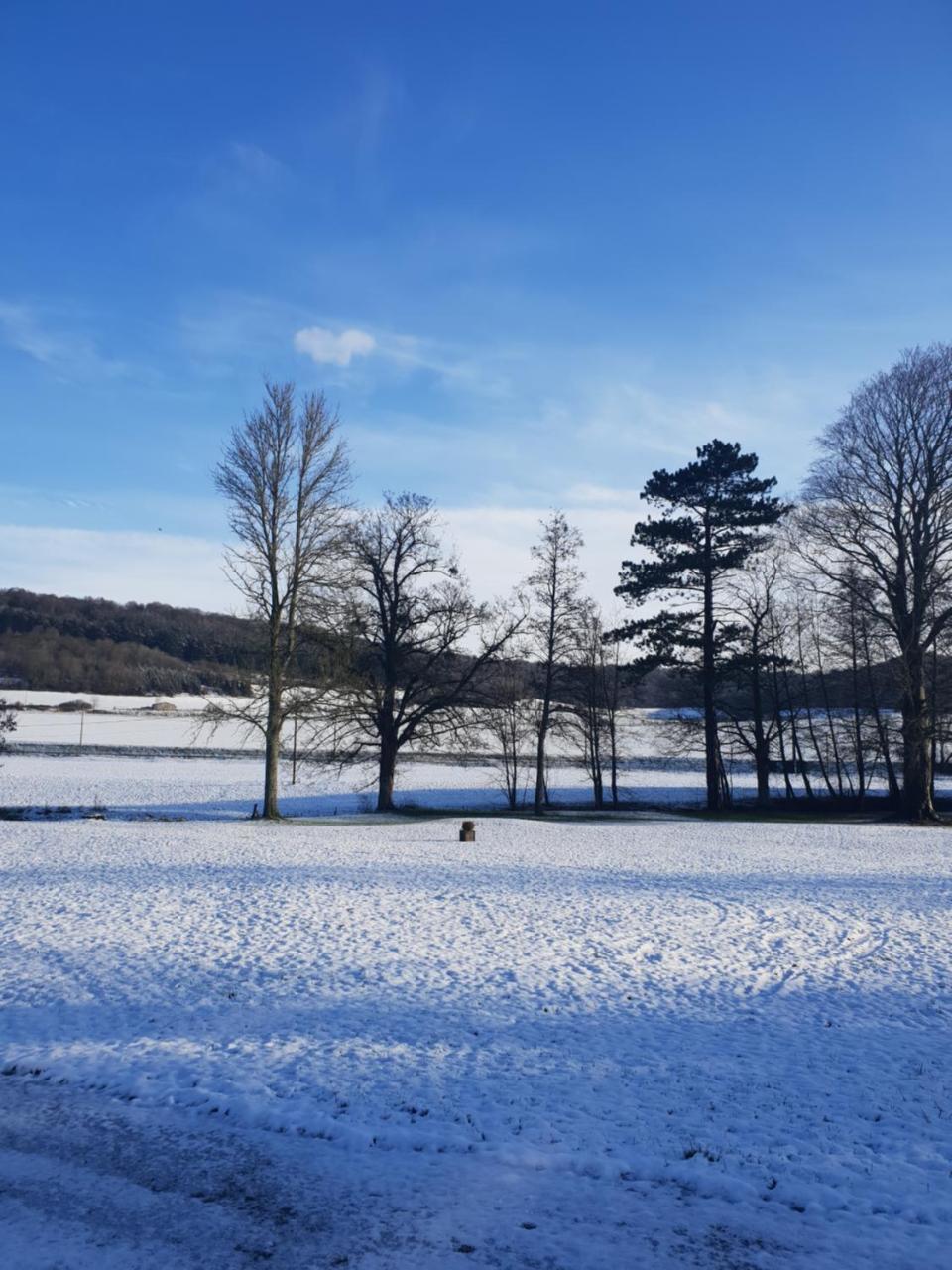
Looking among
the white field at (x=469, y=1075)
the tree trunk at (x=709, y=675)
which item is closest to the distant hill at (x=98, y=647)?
the tree trunk at (x=709, y=675)

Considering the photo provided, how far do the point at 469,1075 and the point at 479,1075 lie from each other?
0.08 metres

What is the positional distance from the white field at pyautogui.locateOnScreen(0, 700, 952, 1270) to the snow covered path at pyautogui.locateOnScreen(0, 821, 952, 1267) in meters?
0.03

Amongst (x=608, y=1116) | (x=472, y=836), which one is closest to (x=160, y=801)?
(x=472, y=836)

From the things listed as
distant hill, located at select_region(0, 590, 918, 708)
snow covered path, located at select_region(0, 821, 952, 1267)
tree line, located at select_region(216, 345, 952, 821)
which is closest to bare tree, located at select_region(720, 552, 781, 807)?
tree line, located at select_region(216, 345, 952, 821)

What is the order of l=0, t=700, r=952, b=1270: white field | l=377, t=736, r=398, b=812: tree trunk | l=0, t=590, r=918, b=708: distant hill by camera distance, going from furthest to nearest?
l=0, t=590, r=918, b=708: distant hill → l=377, t=736, r=398, b=812: tree trunk → l=0, t=700, r=952, b=1270: white field

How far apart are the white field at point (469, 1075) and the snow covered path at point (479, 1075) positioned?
3 centimetres

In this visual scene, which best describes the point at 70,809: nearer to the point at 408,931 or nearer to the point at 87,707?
the point at 408,931

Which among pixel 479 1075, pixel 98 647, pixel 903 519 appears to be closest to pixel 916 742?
pixel 903 519

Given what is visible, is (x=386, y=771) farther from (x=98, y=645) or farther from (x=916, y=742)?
(x=98, y=645)

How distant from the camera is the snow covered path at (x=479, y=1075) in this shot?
199 inches

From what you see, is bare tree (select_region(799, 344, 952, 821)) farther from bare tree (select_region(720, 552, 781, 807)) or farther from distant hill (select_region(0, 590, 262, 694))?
distant hill (select_region(0, 590, 262, 694))

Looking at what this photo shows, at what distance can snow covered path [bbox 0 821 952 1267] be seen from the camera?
5051 millimetres

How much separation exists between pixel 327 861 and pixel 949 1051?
12.5 m

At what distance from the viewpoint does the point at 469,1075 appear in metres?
7.11
